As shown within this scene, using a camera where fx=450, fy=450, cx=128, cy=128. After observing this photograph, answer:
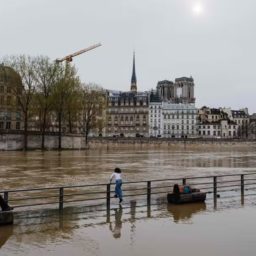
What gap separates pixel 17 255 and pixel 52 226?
3.68 meters

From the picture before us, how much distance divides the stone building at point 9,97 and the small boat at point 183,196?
73896mm

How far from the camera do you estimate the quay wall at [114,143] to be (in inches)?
3775

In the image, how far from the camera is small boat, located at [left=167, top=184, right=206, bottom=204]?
69.1ft

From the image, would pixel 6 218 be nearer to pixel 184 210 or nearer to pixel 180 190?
pixel 184 210

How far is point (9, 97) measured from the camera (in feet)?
357

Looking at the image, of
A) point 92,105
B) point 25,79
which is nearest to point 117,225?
point 25,79

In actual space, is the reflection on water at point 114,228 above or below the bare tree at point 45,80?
below

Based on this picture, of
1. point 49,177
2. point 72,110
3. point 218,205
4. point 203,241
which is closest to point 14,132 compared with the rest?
point 72,110

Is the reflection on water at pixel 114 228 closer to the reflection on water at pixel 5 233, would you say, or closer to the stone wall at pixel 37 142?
the reflection on water at pixel 5 233

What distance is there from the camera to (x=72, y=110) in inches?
3952

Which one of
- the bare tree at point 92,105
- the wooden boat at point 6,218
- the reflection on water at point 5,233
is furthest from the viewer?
the bare tree at point 92,105

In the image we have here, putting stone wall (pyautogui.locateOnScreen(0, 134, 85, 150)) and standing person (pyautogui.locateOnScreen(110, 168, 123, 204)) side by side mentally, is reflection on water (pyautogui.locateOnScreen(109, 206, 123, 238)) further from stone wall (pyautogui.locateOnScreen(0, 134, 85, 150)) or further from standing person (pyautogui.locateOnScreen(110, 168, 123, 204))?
stone wall (pyautogui.locateOnScreen(0, 134, 85, 150))

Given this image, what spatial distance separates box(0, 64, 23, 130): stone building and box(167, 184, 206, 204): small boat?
7390 cm

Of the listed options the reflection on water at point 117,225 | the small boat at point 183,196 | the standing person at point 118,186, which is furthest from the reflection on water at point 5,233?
the small boat at point 183,196
